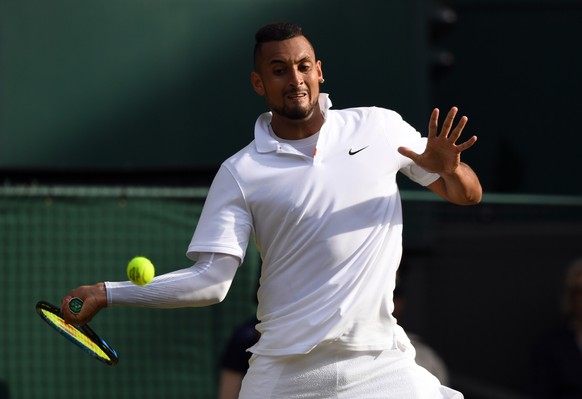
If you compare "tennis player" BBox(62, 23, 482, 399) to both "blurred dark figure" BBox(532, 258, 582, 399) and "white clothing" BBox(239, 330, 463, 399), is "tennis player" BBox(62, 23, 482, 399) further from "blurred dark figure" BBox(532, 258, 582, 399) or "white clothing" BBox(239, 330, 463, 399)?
"blurred dark figure" BBox(532, 258, 582, 399)

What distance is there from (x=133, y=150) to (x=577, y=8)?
3.60 m

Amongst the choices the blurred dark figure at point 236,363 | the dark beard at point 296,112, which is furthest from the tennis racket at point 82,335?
the blurred dark figure at point 236,363

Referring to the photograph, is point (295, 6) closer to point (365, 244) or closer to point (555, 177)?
point (555, 177)

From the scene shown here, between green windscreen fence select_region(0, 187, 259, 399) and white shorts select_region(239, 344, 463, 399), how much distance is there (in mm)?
2764

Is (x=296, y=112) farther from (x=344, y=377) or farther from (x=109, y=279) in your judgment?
(x=109, y=279)

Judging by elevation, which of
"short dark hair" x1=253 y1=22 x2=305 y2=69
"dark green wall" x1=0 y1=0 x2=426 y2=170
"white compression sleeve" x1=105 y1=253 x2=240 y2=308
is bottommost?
"white compression sleeve" x1=105 y1=253 x2=240 y2=308

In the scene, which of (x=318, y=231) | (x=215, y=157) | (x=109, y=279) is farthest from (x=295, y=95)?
(x=215, y=157)

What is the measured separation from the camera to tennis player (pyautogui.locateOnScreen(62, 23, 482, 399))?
450 centimetres

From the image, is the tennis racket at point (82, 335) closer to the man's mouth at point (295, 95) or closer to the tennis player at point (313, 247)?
the tennis player at point (313, 247)

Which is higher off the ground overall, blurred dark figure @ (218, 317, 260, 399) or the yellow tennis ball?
the yellow tennis ball

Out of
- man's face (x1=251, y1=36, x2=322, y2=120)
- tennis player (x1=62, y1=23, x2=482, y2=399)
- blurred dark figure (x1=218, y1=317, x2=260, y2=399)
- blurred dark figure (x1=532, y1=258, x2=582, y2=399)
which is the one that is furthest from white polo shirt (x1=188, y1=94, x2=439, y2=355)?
blurred dark figure (x1=532, y1=258, x2=582, y2=399)

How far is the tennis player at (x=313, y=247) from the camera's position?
14.8 feet

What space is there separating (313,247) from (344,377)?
47cm

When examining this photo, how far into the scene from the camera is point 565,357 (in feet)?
24.8
